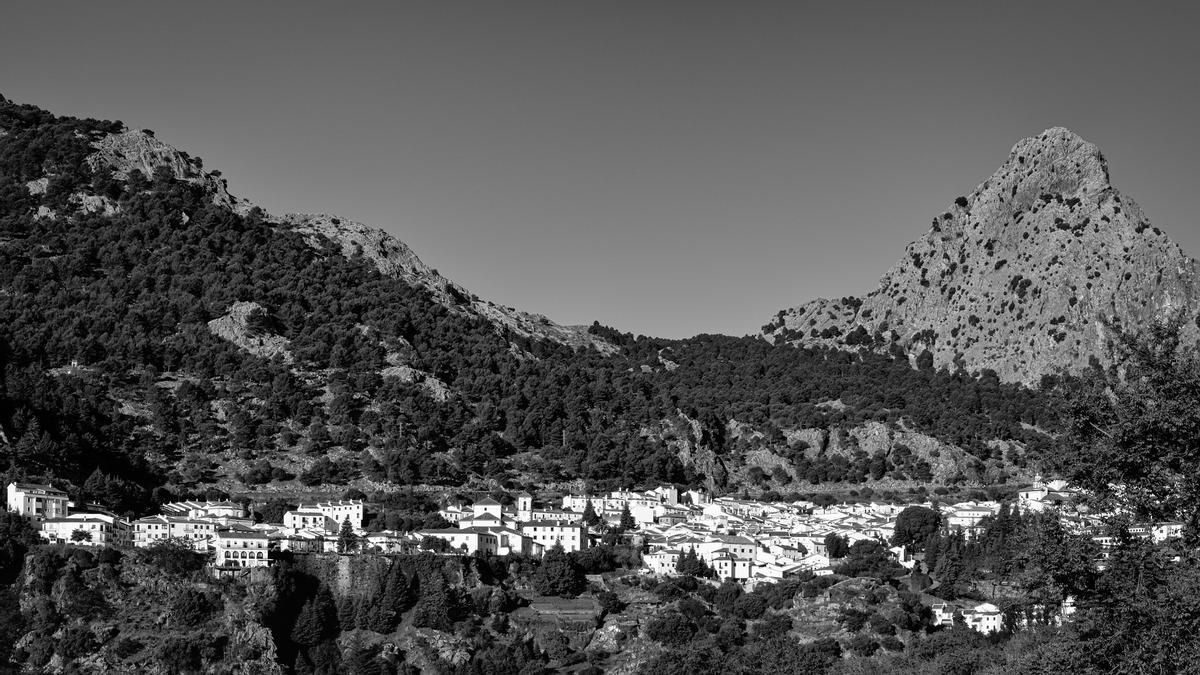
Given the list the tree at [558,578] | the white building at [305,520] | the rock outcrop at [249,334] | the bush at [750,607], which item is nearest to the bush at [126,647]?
the white building at [305,520]

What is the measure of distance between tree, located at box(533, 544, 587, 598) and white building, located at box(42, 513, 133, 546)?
17174 mm

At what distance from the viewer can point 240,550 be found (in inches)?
2295

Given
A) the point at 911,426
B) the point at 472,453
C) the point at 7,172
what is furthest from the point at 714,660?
the point at 7,172

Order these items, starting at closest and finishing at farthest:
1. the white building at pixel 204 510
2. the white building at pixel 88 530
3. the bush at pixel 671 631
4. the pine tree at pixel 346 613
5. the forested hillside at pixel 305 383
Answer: the pine tree at pixel 346 613 < the bush at pixel 671 631 < the white building at pixel 88 530 < the white building at pixel 204 510 < the forested hillside at pixel 305 383

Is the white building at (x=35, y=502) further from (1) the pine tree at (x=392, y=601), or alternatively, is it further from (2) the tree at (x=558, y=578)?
(2) the tree at (x=558, y=578)

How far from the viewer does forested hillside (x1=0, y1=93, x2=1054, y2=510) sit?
265ft

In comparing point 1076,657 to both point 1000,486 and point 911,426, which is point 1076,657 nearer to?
point 1000,486

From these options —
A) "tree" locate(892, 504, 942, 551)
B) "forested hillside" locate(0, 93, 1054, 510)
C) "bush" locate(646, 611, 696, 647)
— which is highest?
"forested hillside" locate(0, 93, 1054, 510)

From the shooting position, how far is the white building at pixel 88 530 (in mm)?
57875

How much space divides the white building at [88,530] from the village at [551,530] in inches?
1.7

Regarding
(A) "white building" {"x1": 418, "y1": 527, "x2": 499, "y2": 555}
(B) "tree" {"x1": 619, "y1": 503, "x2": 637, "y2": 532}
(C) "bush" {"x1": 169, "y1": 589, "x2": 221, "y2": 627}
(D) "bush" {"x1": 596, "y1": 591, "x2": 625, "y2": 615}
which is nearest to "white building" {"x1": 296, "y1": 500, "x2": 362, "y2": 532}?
(A) "white building" {"x1": 418, "y1": 527, "x2": 499, "y2": 555}

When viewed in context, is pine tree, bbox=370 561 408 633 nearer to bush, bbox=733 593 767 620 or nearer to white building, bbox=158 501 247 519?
white building, bbox=158 501 247 519

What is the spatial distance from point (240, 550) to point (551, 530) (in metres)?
15.7

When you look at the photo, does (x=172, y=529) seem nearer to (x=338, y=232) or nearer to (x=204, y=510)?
(x=204, y=510)
